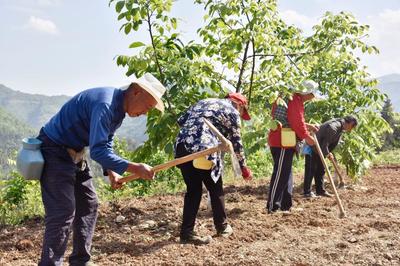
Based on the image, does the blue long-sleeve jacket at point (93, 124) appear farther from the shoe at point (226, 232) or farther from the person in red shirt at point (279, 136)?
the person in red shirt at point (279, 136)

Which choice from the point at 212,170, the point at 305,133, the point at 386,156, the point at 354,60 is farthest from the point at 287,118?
the point at 386,156

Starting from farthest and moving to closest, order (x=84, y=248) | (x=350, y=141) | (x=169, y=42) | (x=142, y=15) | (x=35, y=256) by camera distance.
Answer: (x=350, y=141), (x=169, y=42), (x=142, y=15), (x=35, y=256), (x=84, y=248)

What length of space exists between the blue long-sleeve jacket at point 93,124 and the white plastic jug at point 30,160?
0.14 meters

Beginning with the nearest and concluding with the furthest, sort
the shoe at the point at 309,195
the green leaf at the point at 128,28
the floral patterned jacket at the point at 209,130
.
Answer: the floral patterned jacket at the point at 209,130 → the green leaf at the point at 128,28 → the shoe at the point at 309,195

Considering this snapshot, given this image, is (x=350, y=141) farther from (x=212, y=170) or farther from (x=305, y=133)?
(x=212, y=170)

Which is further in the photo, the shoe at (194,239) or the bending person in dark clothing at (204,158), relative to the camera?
the shoe at (194,239)

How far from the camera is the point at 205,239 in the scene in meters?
4.43

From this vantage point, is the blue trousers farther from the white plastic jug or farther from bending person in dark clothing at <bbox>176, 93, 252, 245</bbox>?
bending person in dark clothing at <bbox>176, 93, 252, 245</bbox>

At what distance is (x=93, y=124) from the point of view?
3004 mm

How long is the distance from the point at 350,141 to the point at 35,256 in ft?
17.1

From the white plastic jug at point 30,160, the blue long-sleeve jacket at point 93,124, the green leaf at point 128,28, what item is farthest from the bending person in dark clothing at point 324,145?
the white plastic jug at point 30,160

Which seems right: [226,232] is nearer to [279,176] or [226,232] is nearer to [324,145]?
[279,176]

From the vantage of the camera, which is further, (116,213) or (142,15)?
(116,213)

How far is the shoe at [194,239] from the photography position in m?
4.40
